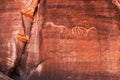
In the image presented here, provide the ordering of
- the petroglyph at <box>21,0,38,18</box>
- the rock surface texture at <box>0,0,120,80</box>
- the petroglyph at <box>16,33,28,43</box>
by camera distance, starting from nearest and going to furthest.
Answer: the rock surface texture at <box>0,0,120,80</box> → the petroglyph at <box>16,33,28,43</box> → the petroglyph at <box>21,0,38,18</box>

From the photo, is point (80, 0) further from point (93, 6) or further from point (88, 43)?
point (88, 43)

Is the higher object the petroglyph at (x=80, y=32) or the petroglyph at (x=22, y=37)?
the petroglyph at (x=80, y=32)

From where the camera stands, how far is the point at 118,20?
589 cm

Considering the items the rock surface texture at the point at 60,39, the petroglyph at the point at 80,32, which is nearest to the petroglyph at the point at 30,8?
the rock surface texture at the point at 60,39

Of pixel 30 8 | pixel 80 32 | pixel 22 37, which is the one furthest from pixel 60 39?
pixel 30 8

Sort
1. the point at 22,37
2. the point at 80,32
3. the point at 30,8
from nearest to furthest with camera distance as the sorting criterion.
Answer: the point at 80,32
the point at 22,37
the point at 30,8

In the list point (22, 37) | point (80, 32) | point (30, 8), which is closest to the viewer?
point (80, 32)

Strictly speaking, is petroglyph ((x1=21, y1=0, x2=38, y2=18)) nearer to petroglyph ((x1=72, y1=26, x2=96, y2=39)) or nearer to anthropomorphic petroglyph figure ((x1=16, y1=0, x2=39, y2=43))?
anthropomorphic petroglyph figure ((x1=16, y1=0, x2=39, y2=43))

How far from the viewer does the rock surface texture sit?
567cm

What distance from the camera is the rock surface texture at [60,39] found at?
5.67m

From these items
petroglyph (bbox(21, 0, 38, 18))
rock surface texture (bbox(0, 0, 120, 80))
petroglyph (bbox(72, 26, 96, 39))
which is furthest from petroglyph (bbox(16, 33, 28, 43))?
petroglyph (bbox(72, 26, 96, 39))

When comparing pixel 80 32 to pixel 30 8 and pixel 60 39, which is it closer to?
pixel 60 39

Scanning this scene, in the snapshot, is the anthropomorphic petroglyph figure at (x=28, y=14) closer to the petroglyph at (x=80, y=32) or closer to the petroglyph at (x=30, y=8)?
the petroglyph at (x=30, y=8)

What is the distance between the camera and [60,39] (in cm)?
578
